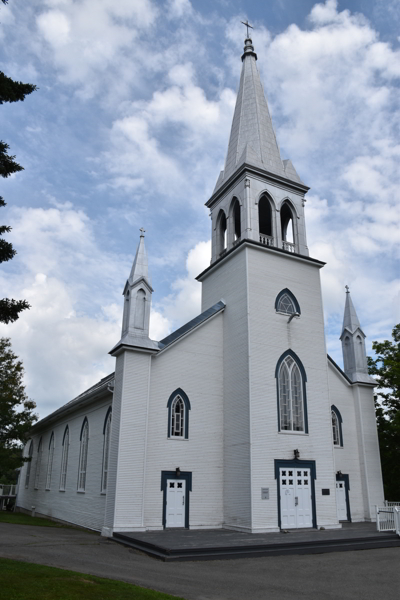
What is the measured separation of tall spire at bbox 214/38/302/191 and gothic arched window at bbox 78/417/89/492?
1408 cm

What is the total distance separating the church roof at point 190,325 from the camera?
65.5ft

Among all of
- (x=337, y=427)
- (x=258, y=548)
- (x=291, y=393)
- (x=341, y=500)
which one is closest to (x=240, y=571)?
(x=258, y=548)

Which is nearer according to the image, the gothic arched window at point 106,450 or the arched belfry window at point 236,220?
the gothic arched window at point 106,450

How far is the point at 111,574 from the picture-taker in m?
10.3

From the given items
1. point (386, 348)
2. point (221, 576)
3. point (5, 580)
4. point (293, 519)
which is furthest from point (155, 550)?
point (386, 348)

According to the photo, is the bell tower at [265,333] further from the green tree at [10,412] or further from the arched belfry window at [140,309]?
the green tree at [10,412]

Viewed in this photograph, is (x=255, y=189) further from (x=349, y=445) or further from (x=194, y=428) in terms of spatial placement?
(x=349, y=445)

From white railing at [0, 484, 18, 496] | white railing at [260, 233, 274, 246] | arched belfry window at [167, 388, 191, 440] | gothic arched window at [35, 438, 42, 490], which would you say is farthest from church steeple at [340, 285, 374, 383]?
white railing at [0, 484, 18, 496]

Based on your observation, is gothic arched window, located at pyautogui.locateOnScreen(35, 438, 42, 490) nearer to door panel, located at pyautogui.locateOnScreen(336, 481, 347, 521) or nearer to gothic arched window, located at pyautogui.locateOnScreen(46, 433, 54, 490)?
gothic arched window, located at pyautogui.locateOnScreen(46, 433, 54, 490)

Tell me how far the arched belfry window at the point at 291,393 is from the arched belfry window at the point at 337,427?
12.5 feet

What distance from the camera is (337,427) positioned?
2348 centimetres

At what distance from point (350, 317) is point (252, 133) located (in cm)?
1086

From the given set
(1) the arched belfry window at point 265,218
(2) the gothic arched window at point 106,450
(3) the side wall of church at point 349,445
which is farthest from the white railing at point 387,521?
(1) the arched belfry window at point 265,218

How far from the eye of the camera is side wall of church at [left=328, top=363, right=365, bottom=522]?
22594 mm
